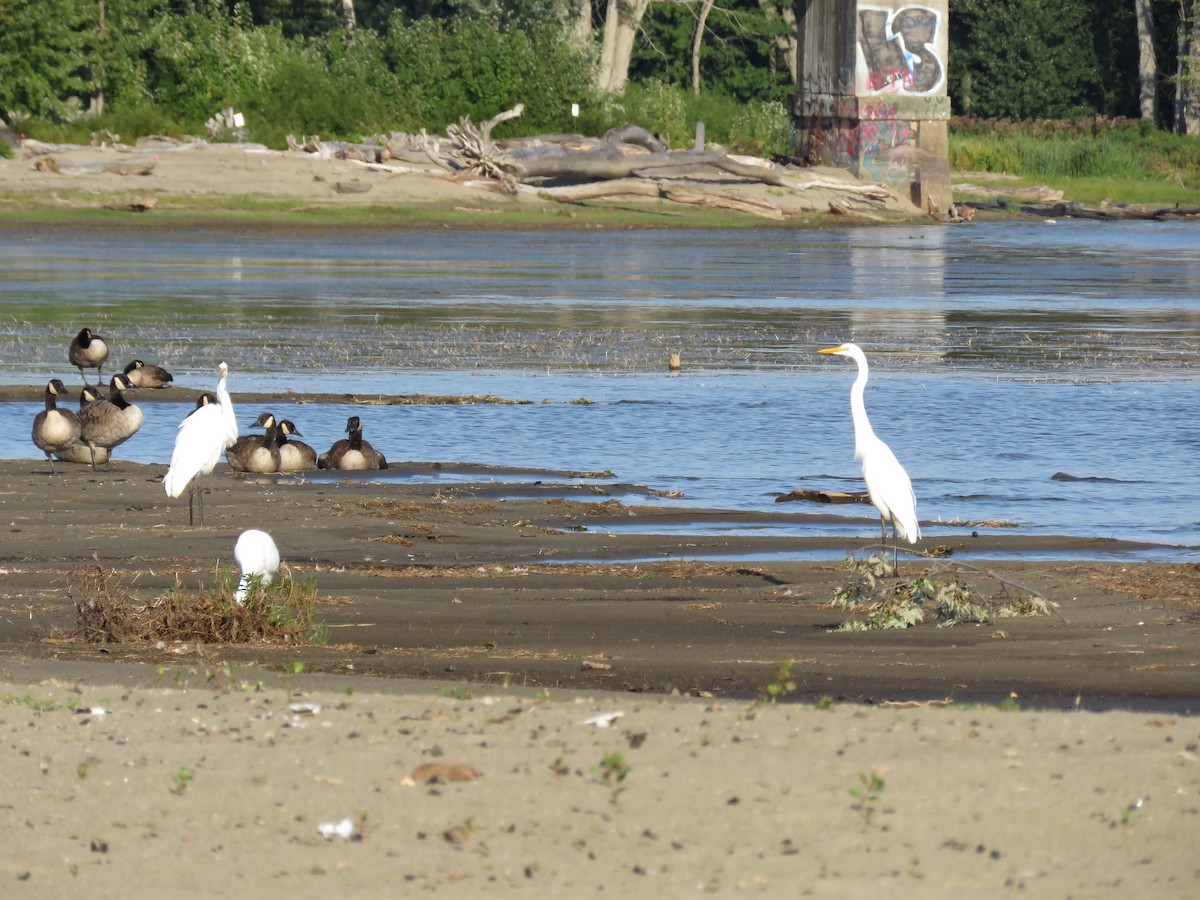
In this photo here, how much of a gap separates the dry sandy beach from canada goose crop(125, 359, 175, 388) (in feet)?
27.0

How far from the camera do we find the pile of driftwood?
151 ft

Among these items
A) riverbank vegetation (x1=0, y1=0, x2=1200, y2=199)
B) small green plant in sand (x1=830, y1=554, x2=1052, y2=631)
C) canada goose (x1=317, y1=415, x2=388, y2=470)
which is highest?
riverbank vegetation (x1=0, y1=0, x2=1200, y2=199)

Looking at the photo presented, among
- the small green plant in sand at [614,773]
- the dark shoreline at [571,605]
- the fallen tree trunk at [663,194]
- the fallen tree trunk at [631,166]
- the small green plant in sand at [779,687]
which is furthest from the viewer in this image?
the fallen tree trunk at [631,166]

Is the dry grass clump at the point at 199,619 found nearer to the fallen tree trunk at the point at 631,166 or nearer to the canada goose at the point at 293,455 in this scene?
the canada goose at the point at 293,455

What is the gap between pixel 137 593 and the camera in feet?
31.2

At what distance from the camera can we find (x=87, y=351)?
19.8 metres

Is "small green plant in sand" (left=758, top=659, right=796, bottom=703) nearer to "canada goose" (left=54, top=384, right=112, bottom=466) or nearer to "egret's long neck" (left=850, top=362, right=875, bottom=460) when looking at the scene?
"egret's long neck" (left=850, top=362, right=875, bottom=460)

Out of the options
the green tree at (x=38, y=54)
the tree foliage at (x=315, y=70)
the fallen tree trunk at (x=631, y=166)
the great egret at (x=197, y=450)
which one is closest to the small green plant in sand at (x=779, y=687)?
the great egret at (x=197, y=450)

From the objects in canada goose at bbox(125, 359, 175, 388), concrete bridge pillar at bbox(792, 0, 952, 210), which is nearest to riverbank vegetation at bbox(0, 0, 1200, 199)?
concrete bridge pillar at bbox(792, 0, 952, 210)

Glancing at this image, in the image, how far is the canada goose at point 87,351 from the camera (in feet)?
64.6

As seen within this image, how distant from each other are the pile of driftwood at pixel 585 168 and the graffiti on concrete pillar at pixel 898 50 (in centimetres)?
312

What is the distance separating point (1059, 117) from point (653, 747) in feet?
216

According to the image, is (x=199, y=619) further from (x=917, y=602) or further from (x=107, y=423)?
(x=107, y=423)

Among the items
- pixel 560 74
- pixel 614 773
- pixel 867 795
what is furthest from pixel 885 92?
pixel 867 795
